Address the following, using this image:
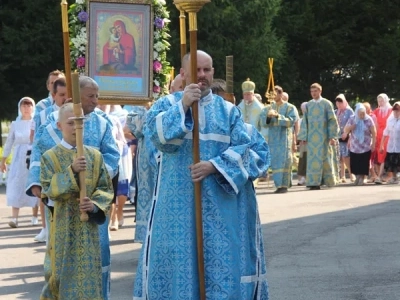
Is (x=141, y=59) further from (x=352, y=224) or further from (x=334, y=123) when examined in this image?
(x=334, y=123)

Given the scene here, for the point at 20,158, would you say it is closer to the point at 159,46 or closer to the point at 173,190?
the point at 159,46

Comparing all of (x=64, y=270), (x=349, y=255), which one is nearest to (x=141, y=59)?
(x=349, y=255)

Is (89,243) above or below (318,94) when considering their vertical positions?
below

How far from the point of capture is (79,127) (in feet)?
26.0

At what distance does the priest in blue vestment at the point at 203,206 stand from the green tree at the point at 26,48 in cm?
2676

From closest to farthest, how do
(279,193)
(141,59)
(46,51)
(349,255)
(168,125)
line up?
(168,125), (349,255), (141,59), (279,193), (46,51)

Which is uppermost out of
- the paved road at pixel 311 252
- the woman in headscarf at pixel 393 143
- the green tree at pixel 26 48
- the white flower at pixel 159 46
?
the green tree at pixel 26 48

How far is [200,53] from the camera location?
24.1ft

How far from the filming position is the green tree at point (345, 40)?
41.6 m

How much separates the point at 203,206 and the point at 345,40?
35673mm

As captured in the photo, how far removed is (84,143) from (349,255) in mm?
4411

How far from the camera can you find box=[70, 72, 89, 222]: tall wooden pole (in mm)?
7801

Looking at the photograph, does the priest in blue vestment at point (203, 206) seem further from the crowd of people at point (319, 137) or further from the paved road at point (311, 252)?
the crowd of people at point (319, 137)

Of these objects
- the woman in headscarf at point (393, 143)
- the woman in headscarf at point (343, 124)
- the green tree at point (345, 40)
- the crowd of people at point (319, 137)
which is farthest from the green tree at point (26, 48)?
the woman in headscarf at point (393, 143)
